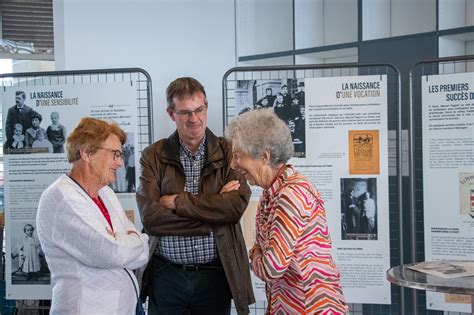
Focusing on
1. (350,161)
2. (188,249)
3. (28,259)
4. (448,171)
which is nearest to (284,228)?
(188,249)

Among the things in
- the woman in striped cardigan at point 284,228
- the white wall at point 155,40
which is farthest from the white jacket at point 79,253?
the white wall at point 155,40

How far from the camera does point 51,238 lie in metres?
2.13

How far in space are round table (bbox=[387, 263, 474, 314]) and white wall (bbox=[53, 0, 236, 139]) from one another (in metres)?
2.48

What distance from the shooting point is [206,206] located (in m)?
2.60

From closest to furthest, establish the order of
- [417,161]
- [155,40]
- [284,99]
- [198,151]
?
[198,151] < [284,99] < [417,161] < [155,40]

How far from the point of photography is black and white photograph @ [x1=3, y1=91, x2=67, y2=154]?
362 cm

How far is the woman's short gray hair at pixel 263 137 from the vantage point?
2.00 metres

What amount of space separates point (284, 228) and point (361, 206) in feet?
5.51

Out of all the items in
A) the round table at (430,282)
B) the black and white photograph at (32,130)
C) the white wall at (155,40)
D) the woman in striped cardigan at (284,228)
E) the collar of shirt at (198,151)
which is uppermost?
the white wall at (155,40)

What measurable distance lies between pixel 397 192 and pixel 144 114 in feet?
5.40

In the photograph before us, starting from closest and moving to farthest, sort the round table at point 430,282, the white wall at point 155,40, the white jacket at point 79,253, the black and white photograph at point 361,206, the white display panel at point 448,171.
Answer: the round table at point 430,282, the white jacket at point 79,253, the white display panel at point 448,171, the black and white photograph at point 361,206, the white wall at point 155,40

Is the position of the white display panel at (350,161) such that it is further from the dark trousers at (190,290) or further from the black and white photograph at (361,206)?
the dark trousers at (190,290)

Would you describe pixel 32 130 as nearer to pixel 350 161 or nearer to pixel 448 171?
pixel 350 161

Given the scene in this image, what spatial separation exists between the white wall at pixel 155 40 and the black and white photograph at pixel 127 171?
2.34 feet
